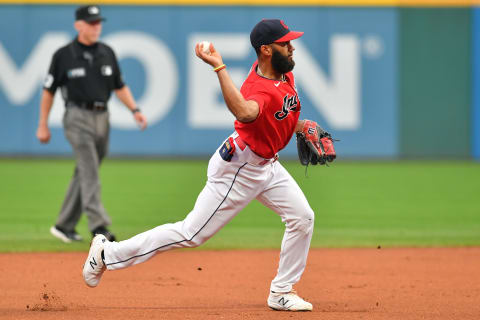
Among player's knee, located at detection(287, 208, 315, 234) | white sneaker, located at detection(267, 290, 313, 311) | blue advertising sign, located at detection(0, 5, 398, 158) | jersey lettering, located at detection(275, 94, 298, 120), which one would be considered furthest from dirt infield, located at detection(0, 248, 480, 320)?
blue advertising sign, located at detection(0, 5, 398, 158)

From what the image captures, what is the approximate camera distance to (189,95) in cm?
1870

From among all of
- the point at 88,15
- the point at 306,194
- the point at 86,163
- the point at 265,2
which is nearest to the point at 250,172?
the point at 86,163

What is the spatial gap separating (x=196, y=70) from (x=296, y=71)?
81.9 inches

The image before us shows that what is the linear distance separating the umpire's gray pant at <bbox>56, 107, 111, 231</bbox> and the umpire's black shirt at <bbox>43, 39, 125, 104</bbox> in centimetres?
16

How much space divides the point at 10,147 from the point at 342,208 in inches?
362

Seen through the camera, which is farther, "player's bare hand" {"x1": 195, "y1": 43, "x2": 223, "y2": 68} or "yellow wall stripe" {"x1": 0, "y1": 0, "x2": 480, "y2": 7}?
"yellow wall stripe" {"x1": 0, "y1": 0, "x2": 480, "y2": 7}

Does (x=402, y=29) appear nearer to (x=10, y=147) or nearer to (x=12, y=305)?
(x=10, y=147)

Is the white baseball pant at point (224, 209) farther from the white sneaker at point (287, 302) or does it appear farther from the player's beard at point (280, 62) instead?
the player's beard at point (280, 62)

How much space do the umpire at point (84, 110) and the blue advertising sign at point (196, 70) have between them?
959 centimetres

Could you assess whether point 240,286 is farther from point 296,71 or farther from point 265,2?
point 265,2

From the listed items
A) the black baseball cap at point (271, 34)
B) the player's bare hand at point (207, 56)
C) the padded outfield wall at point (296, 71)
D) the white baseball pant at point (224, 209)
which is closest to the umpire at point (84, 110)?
the white baseball pant at point (224, 209)

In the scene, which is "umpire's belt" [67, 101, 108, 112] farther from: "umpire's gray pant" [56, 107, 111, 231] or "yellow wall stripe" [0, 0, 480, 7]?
"yellow wall stripe" [0, 0, 480, 7]

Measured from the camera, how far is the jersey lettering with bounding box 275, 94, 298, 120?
18.1 ft

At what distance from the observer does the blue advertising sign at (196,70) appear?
18531 millimetres
